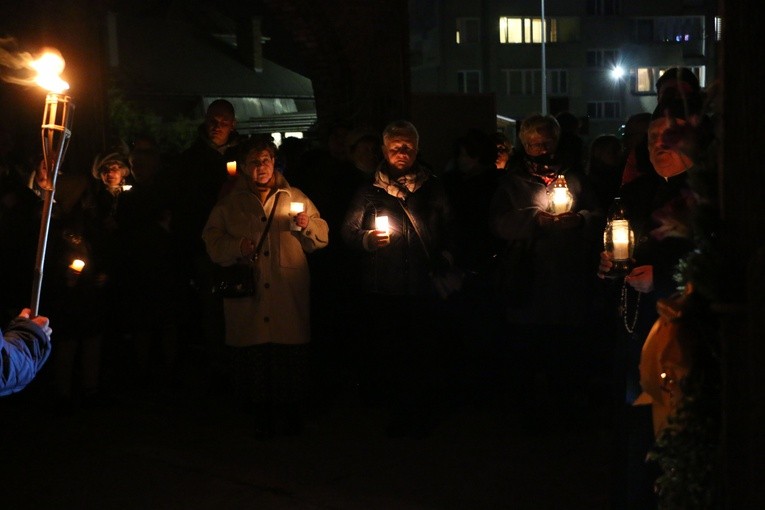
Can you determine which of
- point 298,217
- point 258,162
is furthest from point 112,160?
point 298,217

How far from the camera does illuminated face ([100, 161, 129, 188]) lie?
9.98 metres

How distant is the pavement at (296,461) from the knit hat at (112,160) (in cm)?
208

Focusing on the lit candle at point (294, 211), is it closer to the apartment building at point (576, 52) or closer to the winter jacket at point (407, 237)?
the winter jacket at point (407, 237)

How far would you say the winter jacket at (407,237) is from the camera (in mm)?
7988

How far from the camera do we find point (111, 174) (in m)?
9.98

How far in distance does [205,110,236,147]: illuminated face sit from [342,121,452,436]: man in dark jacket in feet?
6.18

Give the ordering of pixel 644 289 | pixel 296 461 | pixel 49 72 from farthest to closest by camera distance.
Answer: pixel 296 461
pixel 644 289
pixel 49 72

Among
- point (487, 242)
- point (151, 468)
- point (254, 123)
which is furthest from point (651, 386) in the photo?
point (254, 123)

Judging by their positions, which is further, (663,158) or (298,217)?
(298,217)

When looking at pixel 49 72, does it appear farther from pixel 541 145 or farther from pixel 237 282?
pixel 541 145

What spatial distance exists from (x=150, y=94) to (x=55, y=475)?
45.1 m

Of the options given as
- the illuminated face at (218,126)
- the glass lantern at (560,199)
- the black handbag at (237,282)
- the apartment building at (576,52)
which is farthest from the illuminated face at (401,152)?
the apartment building at (576,52)

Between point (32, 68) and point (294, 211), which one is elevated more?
point (32, 68)

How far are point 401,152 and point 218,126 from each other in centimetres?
218
